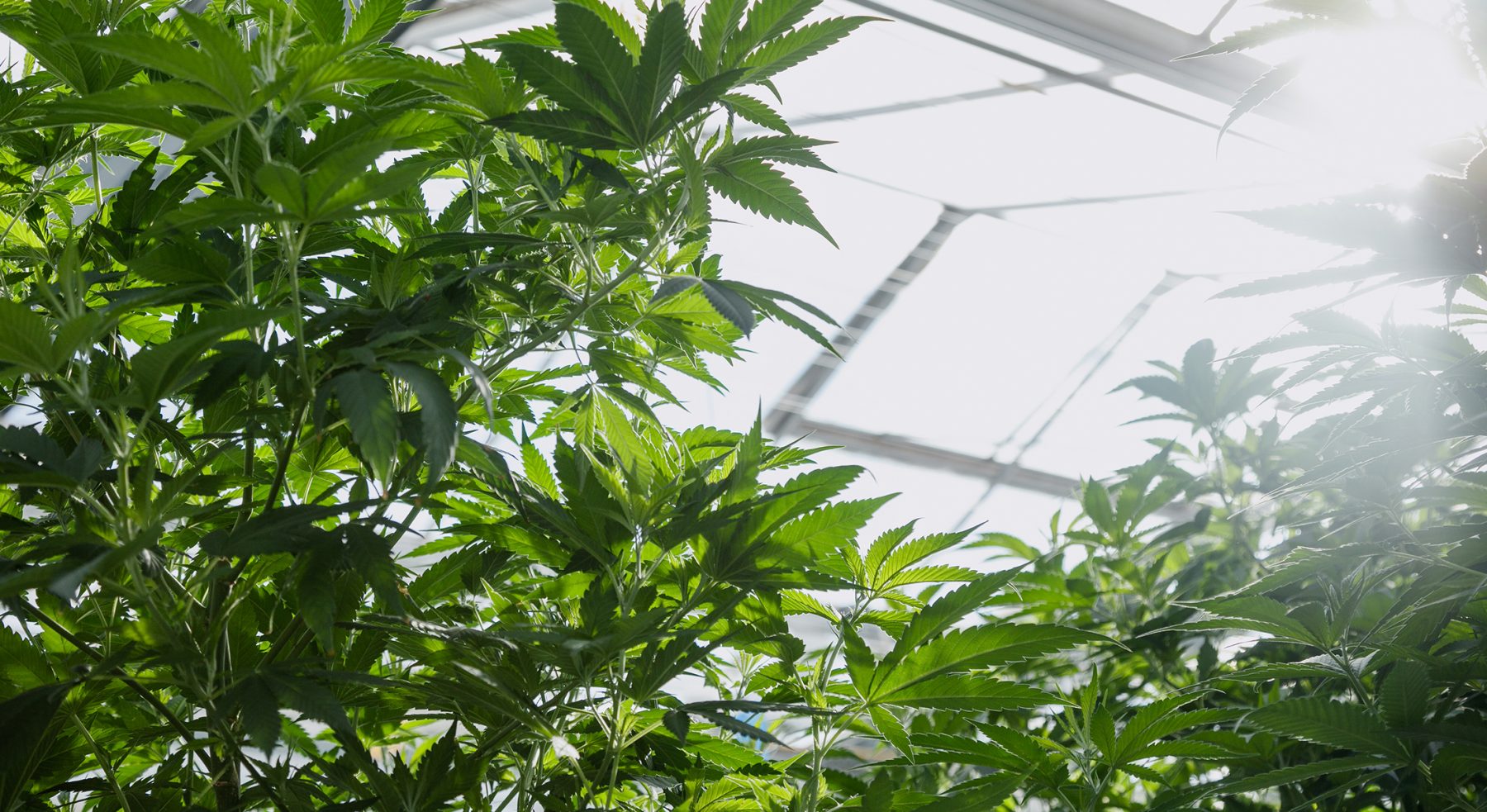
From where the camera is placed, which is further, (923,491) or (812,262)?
(923,491)

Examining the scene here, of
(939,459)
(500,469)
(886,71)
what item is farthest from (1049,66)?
(500,469)

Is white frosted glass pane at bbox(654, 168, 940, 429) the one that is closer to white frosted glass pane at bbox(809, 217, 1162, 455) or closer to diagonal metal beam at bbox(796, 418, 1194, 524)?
white frosted glass pane at bbox(809, 217, 1162, 455)

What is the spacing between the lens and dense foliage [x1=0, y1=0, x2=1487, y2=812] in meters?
0.58

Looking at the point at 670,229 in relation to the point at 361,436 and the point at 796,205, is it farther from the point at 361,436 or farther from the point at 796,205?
the point at 361,436

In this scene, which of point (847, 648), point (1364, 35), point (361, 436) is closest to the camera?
point (361, 436)

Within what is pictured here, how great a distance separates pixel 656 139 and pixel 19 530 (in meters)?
0.48

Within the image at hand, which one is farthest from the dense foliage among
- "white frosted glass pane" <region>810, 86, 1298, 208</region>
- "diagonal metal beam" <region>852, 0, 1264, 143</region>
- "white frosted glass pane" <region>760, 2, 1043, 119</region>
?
"white frosted glass pane" <region>810, 86, 1298, 208</region>

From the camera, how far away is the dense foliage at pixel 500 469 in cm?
58

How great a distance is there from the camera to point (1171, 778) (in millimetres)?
1186

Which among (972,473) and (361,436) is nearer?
(361,436)

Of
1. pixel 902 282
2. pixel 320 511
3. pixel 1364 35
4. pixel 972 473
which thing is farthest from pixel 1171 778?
pixel 972 473

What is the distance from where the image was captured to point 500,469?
660 millimetres

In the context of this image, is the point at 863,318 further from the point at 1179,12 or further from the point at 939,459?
the point at 1179,12

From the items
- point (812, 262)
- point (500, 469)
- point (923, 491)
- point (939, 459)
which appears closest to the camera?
point (500, 469)
